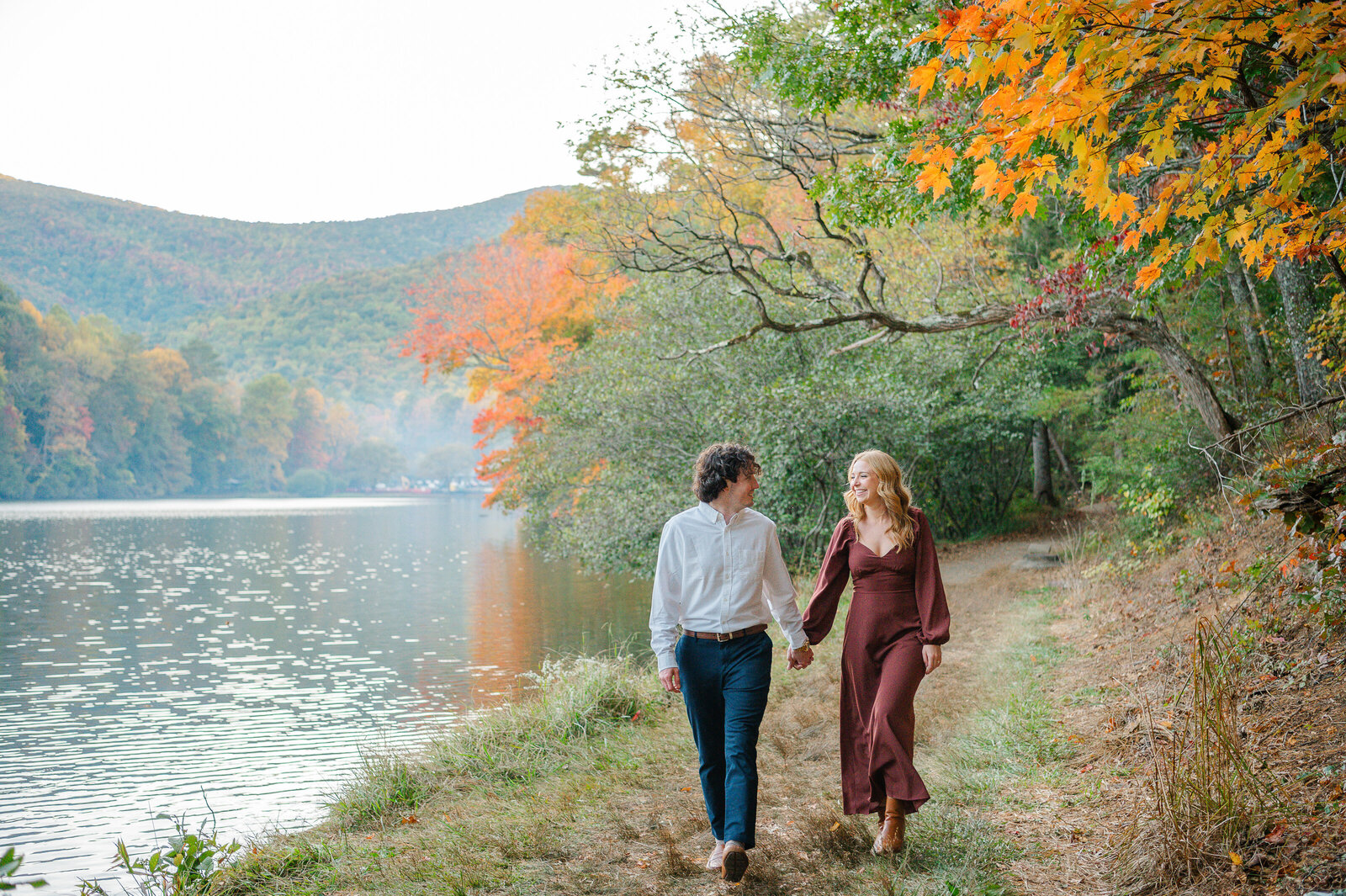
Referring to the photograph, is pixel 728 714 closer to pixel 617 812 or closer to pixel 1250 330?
pixel 617 812

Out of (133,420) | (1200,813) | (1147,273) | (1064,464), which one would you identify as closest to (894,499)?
(1200,813)

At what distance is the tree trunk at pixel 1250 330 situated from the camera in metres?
10.6

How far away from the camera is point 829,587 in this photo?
4348 mm

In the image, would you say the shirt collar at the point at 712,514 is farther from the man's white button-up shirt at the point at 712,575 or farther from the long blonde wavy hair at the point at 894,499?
the long blonde wavy hair at the point at 894,499

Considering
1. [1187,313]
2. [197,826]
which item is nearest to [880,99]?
[1187,313]

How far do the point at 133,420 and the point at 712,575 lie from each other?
82.0 m

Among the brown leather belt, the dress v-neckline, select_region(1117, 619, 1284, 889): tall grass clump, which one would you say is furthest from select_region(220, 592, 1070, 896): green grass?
the dress v-neckline

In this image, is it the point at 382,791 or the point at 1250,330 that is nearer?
the point at 382,791

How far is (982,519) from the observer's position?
20.1 m

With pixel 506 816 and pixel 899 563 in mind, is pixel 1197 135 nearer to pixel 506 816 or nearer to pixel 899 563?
pixel 899 563

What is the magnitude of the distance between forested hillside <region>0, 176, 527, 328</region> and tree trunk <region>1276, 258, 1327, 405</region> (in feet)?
378

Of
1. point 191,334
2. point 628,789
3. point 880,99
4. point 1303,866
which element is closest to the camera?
point 1303,866

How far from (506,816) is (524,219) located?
26545 millimetres

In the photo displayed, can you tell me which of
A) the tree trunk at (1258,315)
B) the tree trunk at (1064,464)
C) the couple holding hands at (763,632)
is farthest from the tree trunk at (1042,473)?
the couple holding hands at (763,632)
